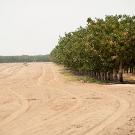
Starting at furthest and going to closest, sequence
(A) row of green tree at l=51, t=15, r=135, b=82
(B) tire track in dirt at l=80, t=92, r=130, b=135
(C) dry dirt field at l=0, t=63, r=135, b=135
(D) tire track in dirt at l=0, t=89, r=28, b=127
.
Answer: (A) row of green tree at l=51, t=15, r=135, b=82 → (D) tire track in dirt at l=0, t=89, r=28, b=127 → (C) dry dirt field at l=0, t=63, r=135, b=135 → (B) tire track in dirt at l=80, t=92, r=130, b=135

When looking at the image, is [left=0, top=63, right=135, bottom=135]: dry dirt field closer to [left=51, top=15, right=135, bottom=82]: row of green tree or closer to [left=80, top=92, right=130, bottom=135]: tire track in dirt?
[left=80, top=92, right=130, bottom=135]: tire track in dirt

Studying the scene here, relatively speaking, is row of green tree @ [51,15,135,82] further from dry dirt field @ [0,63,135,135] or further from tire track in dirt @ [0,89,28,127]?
tire track in dirt @ [0,89,28,127]

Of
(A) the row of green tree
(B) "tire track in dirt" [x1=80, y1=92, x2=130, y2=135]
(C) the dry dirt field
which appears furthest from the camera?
(A) the row of green tree

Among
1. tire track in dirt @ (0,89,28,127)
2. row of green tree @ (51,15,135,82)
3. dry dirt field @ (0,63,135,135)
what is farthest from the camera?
row of green tree @ (51,15,135,82)

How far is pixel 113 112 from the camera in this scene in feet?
66.2

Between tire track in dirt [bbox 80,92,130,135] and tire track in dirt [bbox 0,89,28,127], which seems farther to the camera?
tire track in dirt [bbox 0,89,28,127]

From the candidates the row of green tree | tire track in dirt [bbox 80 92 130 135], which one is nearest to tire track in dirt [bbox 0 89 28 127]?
tire track in dirt [bbox 80 92 130 135]

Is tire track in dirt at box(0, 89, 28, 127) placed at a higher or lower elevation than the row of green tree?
lower

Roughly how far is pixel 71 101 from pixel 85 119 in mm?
7263

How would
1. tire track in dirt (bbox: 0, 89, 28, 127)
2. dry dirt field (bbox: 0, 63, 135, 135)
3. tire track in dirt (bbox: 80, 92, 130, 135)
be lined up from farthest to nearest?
tire track in dirt (bbox: 0, 89, 28, 127) → dry dirt field (bbox: 0, 63, 135, 135) → tire track in dirt (bbox: 80, 92, 130, 135)

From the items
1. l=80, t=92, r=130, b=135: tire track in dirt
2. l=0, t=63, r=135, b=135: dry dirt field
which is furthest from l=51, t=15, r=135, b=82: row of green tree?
l=80, t=92, r=130, b=135: tire track in dirt

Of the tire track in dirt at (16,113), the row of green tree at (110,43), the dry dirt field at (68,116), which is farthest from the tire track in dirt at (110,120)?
the row of green tree at (110,43)

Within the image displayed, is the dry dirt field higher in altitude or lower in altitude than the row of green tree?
lower

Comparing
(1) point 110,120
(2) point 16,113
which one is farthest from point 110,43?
(1) point 110,120
